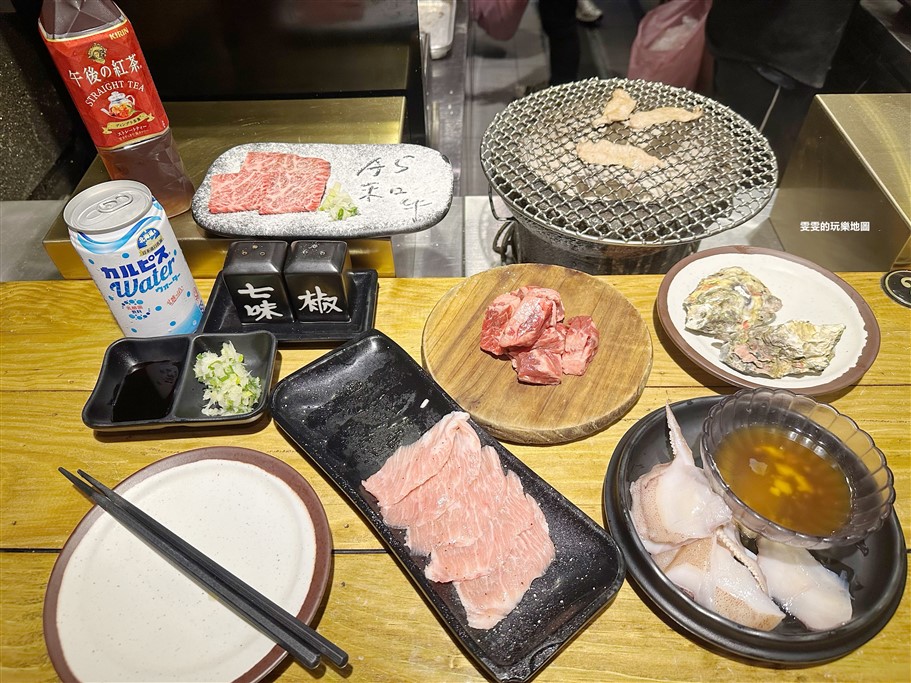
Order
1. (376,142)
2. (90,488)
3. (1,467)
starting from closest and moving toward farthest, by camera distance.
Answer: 1. (90,488)
2. (1,467)
3. (376,142)

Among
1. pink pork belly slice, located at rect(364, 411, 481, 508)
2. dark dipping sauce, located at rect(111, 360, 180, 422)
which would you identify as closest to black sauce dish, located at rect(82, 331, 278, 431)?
dark dipping sauce, located at rect(111, 360, 180, 422)

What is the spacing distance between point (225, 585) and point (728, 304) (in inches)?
59.9

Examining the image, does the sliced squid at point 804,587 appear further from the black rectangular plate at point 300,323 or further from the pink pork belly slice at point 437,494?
the black rectangular plate at point 300,323

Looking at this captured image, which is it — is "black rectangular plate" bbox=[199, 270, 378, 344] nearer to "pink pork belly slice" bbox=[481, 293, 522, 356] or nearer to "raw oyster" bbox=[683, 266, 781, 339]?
"pink pork belly slice" bbox=[481, 293, 522, 356]

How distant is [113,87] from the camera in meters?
1.91

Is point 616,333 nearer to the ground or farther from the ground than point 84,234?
nearer to the ground

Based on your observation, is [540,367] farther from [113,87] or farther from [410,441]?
[113,87]

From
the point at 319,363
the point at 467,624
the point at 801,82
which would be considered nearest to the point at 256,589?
the point at 467,624

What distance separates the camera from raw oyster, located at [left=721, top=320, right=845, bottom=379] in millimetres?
1665

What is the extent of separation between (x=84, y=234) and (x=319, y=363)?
2.21 ft

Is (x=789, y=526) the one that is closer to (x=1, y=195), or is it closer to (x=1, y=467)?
(x=1, y=467)

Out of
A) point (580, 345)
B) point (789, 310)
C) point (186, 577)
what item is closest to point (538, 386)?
point (580, 345)

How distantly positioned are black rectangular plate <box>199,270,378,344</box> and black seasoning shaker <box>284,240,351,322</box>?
4 centimetres

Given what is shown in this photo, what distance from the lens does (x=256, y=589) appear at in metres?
1.31
